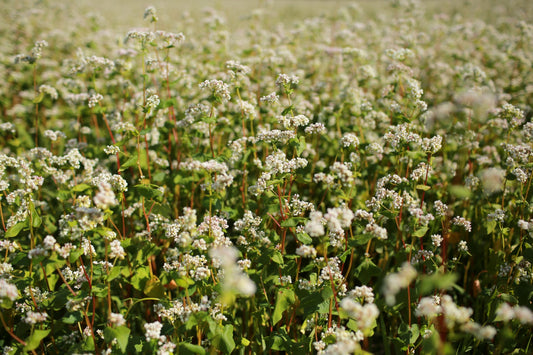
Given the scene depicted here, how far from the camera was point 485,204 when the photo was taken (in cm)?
417

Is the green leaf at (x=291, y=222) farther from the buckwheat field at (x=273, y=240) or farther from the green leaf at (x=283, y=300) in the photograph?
the green leaf at (x=283, y=300)

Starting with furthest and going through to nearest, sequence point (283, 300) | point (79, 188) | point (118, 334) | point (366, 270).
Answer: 1. point (79, 188)
2. point (366, 270)
3. point (283, 300)
4. point (118, 334)

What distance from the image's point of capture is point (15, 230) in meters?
3.12

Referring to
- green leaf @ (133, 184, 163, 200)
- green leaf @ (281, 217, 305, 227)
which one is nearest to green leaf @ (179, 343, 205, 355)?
green leaf @ (281, 217, 305, 227)

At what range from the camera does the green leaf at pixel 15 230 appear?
308 centimetres

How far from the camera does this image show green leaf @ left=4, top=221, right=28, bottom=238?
3.08m

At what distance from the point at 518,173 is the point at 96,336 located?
4.10 meters

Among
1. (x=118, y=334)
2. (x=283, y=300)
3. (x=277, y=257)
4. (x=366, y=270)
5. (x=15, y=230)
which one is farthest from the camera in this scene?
(x=366, y=270)

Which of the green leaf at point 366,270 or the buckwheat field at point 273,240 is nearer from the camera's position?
the buckwheat field at point 273,240

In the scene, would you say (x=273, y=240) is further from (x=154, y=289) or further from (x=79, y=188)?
(x=79, y=188)

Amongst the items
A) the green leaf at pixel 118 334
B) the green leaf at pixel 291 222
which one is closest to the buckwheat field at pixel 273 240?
the green leaf at pixel 118 334

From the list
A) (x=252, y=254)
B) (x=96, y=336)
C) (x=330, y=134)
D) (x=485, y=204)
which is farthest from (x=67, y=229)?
(x=485, y=204)

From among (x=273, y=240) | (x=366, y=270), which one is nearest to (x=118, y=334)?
(x=273, y=240)

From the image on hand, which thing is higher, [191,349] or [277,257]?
A: [277,257]
